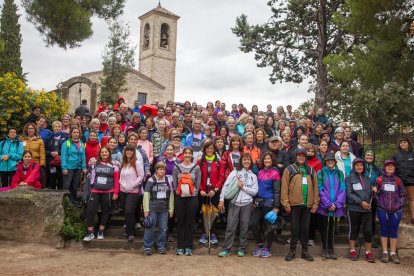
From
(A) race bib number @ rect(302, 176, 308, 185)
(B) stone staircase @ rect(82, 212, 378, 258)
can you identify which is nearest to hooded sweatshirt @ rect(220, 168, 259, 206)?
(A) race bib number @ rect(302, 176, 308, 185)

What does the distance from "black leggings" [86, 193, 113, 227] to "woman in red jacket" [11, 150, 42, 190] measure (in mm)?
1395

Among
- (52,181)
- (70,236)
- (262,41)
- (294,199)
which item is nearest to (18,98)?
(52,181)

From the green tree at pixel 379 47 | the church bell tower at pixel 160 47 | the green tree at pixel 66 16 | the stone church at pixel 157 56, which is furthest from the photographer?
the church bell tower at pixel 160 47

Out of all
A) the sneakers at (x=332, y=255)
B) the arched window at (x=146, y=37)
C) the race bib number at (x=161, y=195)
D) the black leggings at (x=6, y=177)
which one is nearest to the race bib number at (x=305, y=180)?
the sneakers at (x=332, y=255)

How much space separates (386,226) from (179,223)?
143 inches

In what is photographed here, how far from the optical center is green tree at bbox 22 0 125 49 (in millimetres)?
12531

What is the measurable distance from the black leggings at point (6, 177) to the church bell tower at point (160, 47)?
31140 mm

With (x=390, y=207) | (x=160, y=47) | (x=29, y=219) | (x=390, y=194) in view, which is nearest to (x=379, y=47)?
(x=390, y=194)

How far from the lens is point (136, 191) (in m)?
6.72

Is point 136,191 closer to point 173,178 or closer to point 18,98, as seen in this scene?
point 173,178

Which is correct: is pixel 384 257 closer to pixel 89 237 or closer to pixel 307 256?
pixel 307 256

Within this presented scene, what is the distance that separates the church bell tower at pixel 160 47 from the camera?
3847 cm

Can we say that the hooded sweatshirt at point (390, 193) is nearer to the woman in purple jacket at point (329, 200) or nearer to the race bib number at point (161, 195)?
the woman in purple jacket at point (329, 200)

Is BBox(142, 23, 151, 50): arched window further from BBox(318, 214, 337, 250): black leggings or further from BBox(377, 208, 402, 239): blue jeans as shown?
BBox(377, 208, 402, 239): blue jeans
